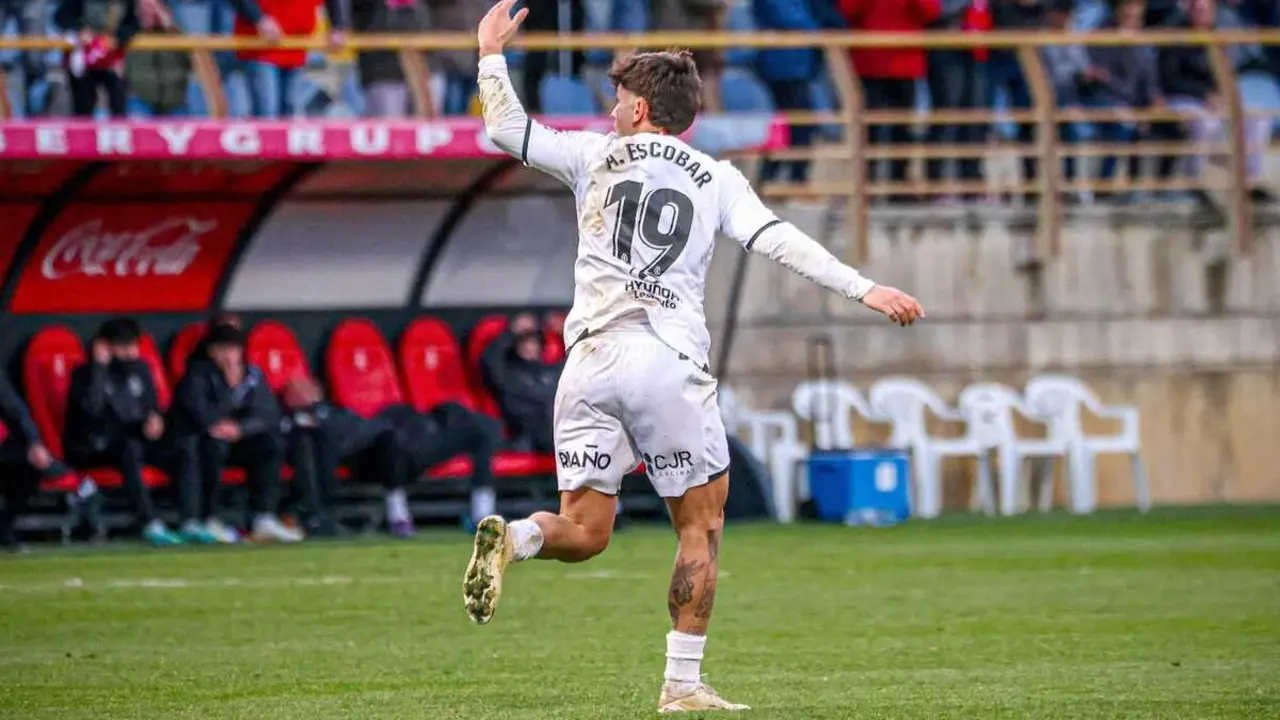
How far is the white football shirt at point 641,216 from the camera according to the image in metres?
7.48

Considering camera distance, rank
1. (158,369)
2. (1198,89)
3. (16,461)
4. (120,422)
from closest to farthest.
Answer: (16,461) < (120,422) < (158,369) < (1198,89)

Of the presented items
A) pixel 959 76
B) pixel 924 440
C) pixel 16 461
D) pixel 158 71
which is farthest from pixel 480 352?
pixel 959 76

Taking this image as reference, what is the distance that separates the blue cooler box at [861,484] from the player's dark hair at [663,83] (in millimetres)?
10732

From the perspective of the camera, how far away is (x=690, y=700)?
7258mm

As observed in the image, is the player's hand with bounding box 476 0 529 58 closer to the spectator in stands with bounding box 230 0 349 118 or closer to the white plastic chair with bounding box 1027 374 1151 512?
the spectator in stands with bounding box 230 0 349 118

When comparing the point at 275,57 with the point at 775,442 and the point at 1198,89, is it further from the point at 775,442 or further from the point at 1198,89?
the point at 1198,89

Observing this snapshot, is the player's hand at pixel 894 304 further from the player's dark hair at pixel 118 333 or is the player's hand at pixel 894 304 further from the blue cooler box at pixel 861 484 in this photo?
the blue cooler box at pixel 861 484

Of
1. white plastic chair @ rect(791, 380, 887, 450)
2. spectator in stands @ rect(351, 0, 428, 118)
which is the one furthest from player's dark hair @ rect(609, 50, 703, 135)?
white plastic chair @ rect(791, 380, 887, 450)

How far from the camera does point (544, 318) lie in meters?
18.4

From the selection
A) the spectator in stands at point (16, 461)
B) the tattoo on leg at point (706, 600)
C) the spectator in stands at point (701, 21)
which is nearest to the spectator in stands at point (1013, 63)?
the spectator in stands at point (701, 21)

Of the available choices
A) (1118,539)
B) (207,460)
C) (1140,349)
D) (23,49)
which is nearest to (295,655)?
(207,460)

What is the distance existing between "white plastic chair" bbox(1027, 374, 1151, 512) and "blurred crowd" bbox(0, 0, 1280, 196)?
6.16ft

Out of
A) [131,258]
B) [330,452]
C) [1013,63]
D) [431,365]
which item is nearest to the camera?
[330,452]

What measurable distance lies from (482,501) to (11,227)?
3736 mm
